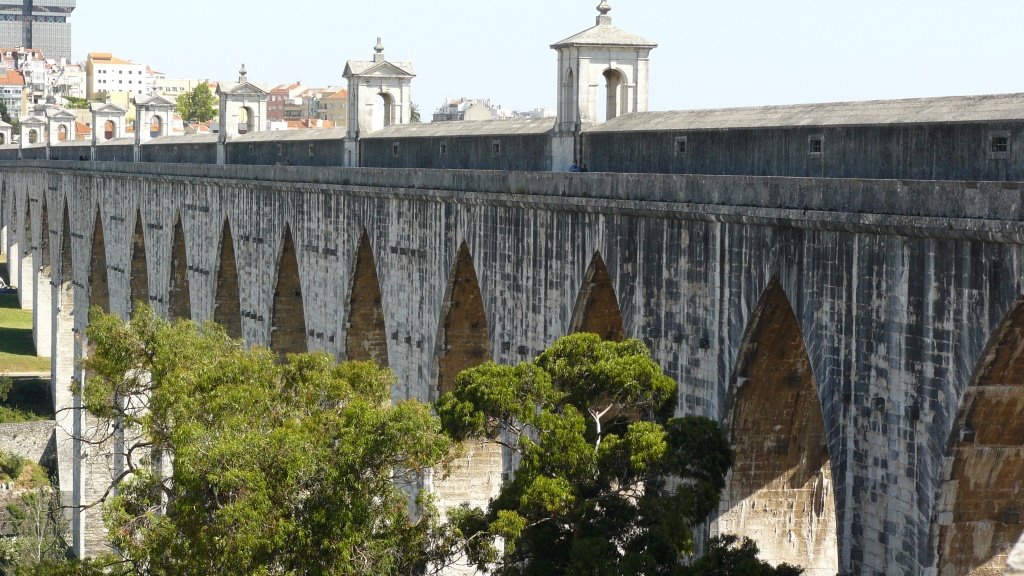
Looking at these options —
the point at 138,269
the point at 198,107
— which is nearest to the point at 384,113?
the point at 138,269

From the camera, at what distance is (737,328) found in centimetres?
2122

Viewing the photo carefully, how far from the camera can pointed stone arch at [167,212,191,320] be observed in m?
50.9

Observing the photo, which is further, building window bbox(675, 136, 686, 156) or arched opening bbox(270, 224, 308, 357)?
arched opening bbox(270, 224, 308, 357)

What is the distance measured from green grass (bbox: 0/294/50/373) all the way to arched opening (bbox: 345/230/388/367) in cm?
4133

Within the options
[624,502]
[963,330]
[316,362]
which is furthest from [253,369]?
[963,330]

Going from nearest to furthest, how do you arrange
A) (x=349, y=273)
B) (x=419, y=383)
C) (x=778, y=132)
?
1. (x=778, y=132)
2. (x=419, y=383)
3. (x=349, y=273)

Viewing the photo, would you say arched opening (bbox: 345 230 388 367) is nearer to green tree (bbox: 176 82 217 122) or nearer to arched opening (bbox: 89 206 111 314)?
arched opening (bbox: 89 206 111 314)

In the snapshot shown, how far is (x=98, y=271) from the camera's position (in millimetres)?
62719

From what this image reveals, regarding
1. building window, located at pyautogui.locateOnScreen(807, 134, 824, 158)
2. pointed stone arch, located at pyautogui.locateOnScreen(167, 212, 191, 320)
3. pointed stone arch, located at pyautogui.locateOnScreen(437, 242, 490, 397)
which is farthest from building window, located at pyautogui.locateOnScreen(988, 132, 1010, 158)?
pointed stone arch, located at pyautogui.locateOnScreen(167, 212, 191, 320)

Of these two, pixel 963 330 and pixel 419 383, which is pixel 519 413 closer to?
pixel 963 330

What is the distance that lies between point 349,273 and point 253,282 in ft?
23.9

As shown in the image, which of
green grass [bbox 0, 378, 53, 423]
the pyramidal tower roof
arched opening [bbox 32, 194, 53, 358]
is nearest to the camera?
the pyramidal tower roof

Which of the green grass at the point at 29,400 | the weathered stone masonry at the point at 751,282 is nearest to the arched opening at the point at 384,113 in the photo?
the weathered stone masonry at the point at 751,282

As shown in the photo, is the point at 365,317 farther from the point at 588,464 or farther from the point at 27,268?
the point at 27,268
